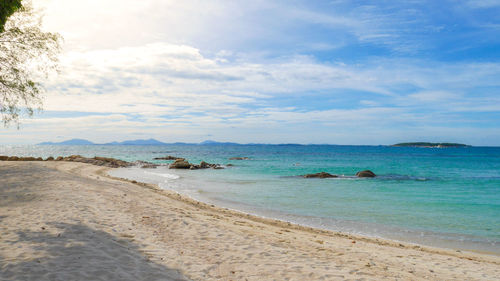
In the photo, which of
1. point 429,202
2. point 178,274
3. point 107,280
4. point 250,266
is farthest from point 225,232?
point 429,202

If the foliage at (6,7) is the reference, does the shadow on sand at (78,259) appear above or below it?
below

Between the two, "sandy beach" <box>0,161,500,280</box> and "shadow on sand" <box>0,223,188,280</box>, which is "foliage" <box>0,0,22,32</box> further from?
"shadow on sand" <box>0,223,188,280</box>

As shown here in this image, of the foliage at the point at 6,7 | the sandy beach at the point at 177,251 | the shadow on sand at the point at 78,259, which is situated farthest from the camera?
the foliage at the point at 6,7

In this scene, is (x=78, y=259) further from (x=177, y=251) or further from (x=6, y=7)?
(x=6, y=7)

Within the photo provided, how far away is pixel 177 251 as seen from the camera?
7922mm

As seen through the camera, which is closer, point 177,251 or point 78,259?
point 78,259

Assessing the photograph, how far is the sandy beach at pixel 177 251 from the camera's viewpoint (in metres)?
6.33

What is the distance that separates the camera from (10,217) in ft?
31.3

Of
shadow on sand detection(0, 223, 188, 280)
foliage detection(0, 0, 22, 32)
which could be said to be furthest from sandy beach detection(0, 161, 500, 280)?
foliage detection(0, 0, 22, 32)

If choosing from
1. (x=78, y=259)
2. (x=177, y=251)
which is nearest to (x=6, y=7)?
(x=78, y=259)

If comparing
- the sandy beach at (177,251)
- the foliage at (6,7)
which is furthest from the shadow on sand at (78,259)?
the foliage at (6,7)

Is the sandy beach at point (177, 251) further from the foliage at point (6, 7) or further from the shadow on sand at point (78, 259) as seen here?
the foliage at point (6, 7)

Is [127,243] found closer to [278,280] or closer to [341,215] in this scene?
[278,280]

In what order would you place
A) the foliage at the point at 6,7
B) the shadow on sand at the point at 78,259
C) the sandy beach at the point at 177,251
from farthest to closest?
the foliage at the point at 6,7, the sandy beach at the point at 177,251, the shadow on sand at the point at 78,259
